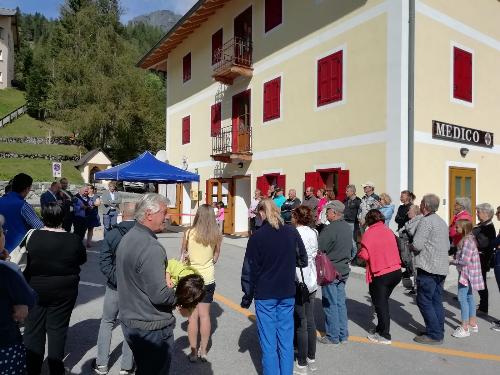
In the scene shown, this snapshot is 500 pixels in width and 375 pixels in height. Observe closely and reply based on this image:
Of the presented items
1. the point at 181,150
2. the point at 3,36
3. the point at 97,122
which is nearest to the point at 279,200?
the point at 181,150

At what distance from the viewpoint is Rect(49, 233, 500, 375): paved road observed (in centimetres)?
429

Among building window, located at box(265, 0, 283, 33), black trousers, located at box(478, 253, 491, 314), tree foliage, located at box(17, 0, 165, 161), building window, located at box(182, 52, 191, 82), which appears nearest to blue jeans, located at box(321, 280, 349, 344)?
black trousers, located at box(478, 253, 491, 314)

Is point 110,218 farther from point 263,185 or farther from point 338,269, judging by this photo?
point 338,269

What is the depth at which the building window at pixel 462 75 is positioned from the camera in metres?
10.8

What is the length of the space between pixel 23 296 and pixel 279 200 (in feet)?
29.7

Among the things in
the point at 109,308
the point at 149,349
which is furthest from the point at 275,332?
the point at 109,308

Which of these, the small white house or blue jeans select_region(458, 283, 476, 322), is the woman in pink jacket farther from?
the small white house

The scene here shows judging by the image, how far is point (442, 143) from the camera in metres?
10.4

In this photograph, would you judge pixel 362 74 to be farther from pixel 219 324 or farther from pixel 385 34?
pixel 219 324

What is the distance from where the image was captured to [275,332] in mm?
3734

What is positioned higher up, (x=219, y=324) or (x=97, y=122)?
(x=97, y=122)

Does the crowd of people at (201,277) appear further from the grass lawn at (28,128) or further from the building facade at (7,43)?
the building facade at (7,43)

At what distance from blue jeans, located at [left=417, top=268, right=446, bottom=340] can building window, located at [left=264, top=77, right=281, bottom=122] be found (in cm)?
922

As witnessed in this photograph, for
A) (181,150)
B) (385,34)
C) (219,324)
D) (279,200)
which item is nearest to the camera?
(219,324)
